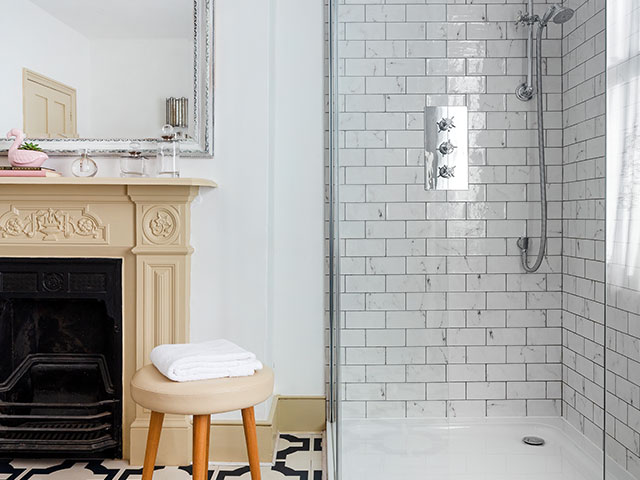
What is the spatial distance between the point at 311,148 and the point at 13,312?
143cm

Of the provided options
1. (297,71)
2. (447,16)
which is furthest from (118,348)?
(447,16)

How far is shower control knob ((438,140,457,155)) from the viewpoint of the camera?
45.3 inches

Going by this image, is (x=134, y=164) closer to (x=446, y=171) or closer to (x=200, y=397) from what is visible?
(x=200, y=397)

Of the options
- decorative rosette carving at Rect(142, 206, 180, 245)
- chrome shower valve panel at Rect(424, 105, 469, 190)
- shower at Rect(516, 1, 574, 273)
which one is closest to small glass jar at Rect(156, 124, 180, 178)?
decorative rosette carving at Rect(142, 206, 180, 245)

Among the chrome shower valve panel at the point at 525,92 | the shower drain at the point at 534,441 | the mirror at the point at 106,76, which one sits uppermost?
the mirror at the point at 106,76

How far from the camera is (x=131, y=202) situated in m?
2.38

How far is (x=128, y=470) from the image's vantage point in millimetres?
2318

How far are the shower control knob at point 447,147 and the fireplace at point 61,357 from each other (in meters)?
1.61

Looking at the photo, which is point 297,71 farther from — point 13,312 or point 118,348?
point 13,312

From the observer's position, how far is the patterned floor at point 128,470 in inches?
88.8

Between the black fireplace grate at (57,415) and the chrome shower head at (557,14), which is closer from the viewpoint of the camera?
the chrome shower head at (557,14)

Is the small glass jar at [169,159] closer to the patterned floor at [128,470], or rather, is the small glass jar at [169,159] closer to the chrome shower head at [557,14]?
the patterned floor at [128,470]

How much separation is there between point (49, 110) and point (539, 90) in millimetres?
2042

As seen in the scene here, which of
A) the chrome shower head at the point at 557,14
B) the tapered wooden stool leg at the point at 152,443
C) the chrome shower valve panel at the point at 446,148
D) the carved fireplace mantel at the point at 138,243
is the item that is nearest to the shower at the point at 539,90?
the chrome shower head at the point at 557,14
